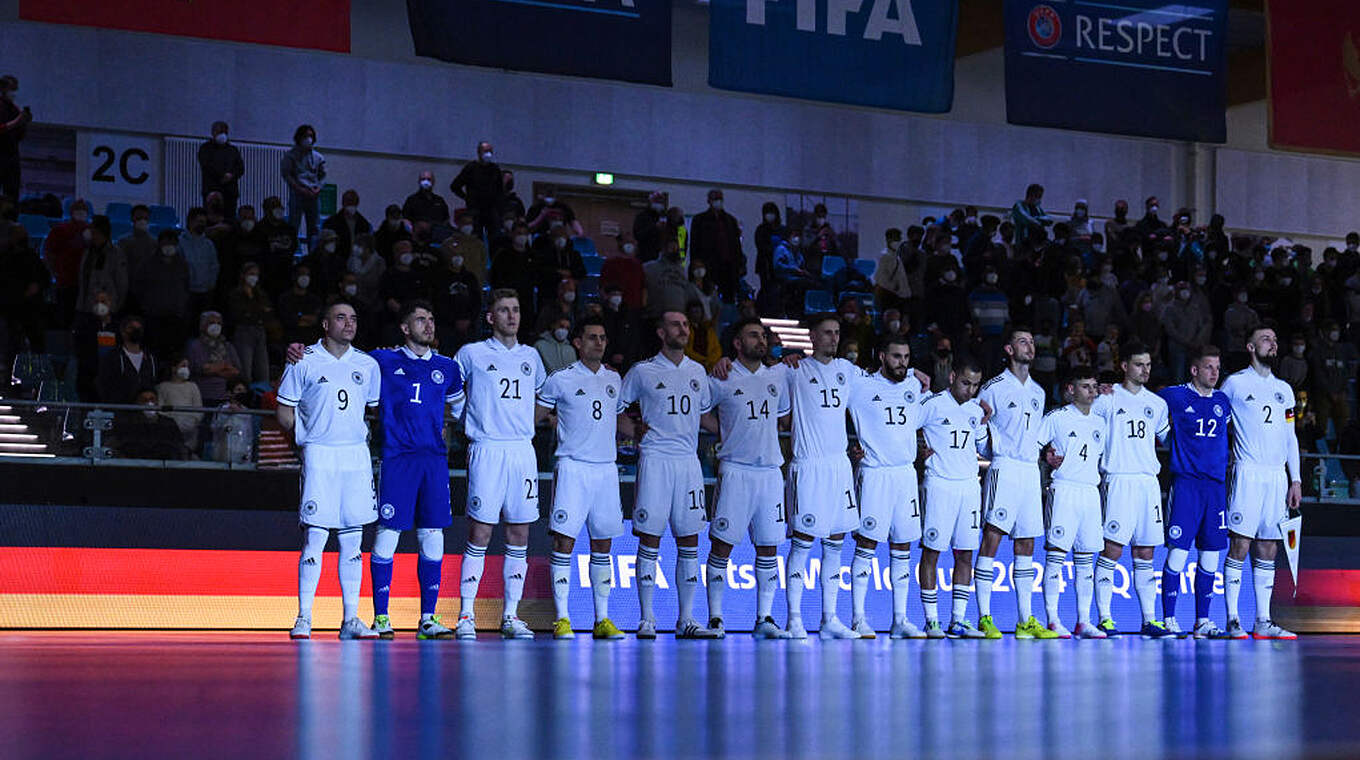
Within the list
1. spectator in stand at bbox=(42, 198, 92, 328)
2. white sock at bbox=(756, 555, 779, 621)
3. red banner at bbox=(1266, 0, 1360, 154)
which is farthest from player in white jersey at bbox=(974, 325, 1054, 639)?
spectator in stand at bbox=(42, 198, 92, 328)

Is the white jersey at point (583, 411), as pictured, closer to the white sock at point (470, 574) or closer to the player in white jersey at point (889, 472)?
the white sock at point (470, 574)

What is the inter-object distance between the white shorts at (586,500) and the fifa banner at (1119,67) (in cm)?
436

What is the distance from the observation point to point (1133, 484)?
1485 centimetres

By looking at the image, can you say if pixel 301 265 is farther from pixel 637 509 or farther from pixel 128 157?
pixel 128 157

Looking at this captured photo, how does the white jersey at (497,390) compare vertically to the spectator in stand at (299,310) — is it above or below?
below

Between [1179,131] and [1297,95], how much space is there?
1297mm

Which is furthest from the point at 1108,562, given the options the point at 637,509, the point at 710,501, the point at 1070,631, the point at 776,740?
the point at 776,740

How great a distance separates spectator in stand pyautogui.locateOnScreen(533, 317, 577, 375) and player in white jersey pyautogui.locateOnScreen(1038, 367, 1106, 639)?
15.5 feet

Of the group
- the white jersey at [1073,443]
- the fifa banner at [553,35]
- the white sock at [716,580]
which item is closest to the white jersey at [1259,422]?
the white jersey at [1073,443]

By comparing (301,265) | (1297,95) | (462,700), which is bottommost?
(462,700)

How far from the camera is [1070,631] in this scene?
49.5 ft

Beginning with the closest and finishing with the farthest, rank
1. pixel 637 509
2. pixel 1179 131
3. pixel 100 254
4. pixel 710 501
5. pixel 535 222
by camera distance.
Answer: pixel 637 509, pixel 1179 131, pixel 710 501, pixel 100 254, pixel 535 222

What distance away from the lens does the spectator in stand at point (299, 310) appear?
56.5 ft

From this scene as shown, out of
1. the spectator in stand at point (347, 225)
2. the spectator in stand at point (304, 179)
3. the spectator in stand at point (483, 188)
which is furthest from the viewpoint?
the spectator in stand at point (483, 188)
